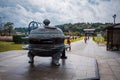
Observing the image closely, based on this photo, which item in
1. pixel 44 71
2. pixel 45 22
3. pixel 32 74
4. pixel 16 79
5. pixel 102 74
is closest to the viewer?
pixel 16 79

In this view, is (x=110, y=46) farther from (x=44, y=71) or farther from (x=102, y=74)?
(x=44, y=71)

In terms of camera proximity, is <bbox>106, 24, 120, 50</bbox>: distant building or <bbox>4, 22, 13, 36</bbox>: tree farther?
<bbox>4, 22, 13, 36</bbox>: tree

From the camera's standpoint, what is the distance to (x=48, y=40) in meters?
9.33

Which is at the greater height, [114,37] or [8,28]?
[8,28]

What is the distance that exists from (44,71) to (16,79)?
156 centimetres

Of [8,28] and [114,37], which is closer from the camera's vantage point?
[114,37]

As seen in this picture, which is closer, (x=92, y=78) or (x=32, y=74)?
(x=92, y=78)

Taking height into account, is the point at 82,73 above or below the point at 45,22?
below

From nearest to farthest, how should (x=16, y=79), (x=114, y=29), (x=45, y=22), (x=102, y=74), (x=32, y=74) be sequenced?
(x=16, y=79) < (x=32, y=74) < (x=102, y=74) < (x=45, y=22) < (x=114, y=29)

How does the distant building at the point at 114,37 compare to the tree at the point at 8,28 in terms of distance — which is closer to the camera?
the distant building at the point at 114,37

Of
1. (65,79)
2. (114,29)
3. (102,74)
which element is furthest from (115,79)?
(114,29)

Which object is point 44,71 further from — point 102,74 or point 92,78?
point 102,74

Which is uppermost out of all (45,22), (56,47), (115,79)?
(45,22)

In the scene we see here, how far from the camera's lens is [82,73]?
7953 mm
